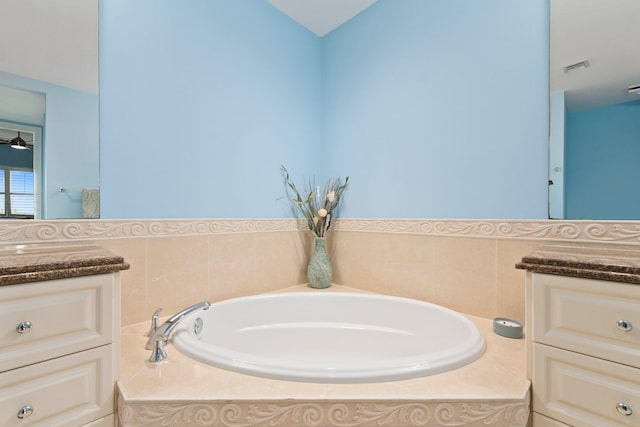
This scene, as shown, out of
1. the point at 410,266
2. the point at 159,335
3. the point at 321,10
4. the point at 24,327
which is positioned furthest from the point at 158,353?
the point at 321,10

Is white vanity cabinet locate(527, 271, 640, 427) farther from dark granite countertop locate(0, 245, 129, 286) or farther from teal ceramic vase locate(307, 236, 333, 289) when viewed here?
dark granite countertop locate(0, 245, 129, 286)

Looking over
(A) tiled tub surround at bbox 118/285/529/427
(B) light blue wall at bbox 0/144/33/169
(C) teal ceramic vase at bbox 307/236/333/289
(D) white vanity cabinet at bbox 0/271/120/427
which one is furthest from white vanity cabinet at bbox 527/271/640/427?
(B) light blue wall at bbox 0/144/33/169

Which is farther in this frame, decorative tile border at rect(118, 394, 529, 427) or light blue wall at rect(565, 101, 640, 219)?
light blue wall at rect(565, 101, 640, 219)

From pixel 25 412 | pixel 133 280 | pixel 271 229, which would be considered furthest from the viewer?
pixel 271 229

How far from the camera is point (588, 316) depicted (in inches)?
32.7

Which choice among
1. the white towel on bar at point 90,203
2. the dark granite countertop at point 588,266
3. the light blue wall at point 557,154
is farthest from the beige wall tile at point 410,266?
the white towel on bar at point 90,203

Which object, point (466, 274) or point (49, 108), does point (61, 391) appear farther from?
point (466, 274)

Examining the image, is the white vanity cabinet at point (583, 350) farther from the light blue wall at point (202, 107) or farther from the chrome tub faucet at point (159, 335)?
the light blue wall at point (202, 107)

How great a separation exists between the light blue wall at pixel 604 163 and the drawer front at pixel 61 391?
1.86 metres

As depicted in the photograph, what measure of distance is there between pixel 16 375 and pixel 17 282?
0.81 feet

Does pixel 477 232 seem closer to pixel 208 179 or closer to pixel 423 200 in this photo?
pixel 423 200

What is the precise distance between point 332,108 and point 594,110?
1497mm

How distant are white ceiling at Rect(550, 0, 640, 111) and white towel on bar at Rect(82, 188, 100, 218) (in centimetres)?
210

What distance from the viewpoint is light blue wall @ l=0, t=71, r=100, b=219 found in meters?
1.20
